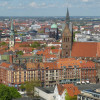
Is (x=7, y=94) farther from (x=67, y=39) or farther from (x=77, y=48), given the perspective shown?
(x=77, y=48)

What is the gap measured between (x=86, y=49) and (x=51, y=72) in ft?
54.1

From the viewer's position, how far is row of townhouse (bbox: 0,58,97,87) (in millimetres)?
83500

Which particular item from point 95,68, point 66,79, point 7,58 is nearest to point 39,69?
point 66,79

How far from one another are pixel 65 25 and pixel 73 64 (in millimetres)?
14501

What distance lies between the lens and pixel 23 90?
8044 cm

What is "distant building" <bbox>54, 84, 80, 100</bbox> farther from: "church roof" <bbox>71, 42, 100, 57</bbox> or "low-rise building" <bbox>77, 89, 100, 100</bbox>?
"church roof" <bbox>71, 42, 100, 57</bbox>

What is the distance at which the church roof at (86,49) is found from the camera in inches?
3884

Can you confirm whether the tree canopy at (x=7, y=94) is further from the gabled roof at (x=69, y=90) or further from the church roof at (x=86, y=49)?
the church roof at (x=86, y=49)

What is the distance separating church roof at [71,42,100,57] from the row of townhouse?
329 inches

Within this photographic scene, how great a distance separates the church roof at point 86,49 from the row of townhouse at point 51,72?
8352mm

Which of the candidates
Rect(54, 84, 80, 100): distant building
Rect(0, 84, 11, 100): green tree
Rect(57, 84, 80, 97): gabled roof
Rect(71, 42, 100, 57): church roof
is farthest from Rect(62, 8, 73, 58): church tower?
Rect(0, 84, 11, 100): green tree

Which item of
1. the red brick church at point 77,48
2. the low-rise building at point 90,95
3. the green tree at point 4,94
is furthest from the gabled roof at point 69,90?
the red brick church at point 77,48

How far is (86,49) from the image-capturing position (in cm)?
9994

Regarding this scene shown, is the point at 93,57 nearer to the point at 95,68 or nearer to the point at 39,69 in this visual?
the point at 95,68
